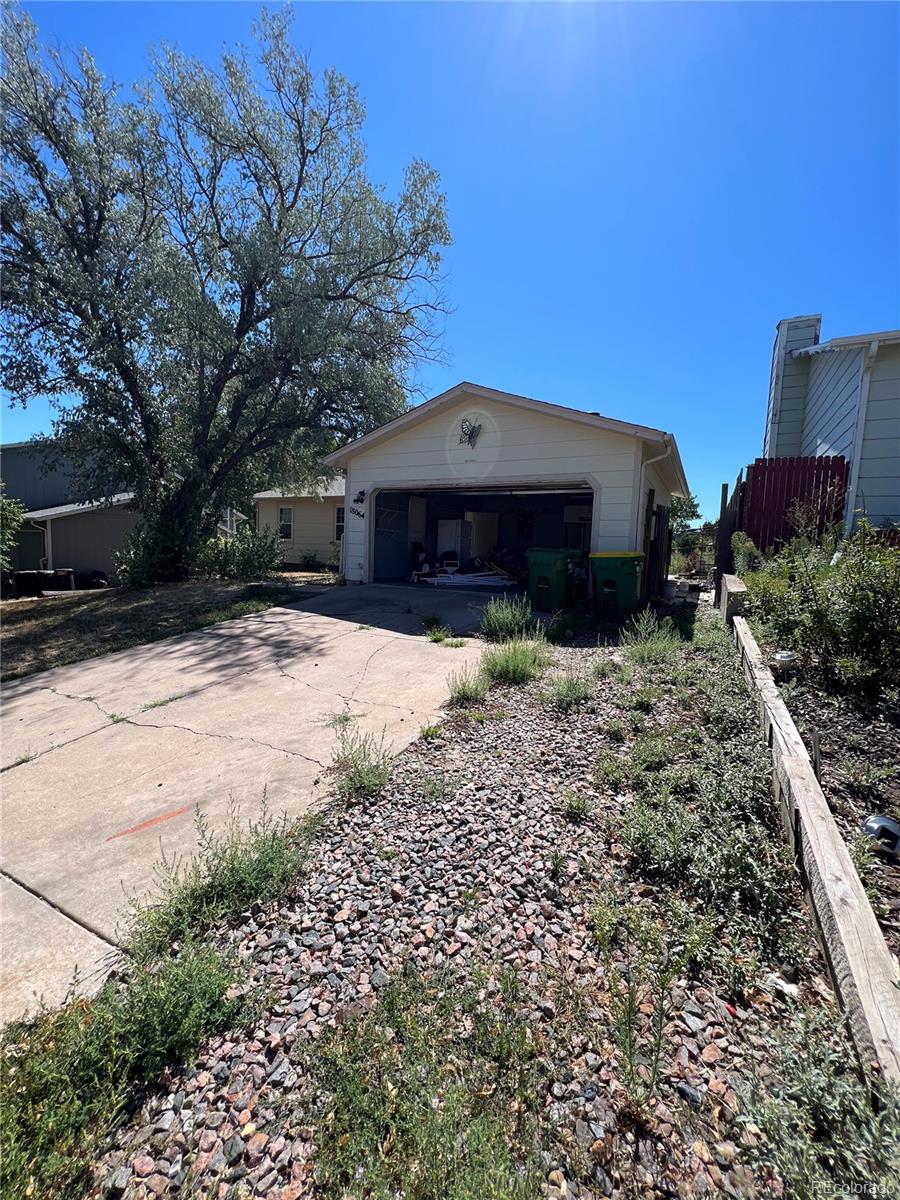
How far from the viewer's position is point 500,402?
10.1m

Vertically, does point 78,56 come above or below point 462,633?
above

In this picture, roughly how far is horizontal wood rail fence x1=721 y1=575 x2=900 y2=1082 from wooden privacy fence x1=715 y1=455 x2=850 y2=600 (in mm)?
6595

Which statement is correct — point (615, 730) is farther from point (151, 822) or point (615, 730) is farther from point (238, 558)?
point (238, 558)

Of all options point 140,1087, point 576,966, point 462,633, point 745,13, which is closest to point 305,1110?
point 140,1087

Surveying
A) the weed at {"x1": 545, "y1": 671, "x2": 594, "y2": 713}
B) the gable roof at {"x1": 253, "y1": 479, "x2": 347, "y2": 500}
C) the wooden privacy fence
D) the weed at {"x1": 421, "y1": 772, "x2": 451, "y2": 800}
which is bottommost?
the weed at {"x1": 421, "y1": 772, "x2": 451, "y2": 800}

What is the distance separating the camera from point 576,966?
1.91 meters

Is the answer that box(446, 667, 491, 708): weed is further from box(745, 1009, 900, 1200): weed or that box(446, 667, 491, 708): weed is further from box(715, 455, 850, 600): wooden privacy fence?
box(715, 455, 850, 600): wooden privacy fence

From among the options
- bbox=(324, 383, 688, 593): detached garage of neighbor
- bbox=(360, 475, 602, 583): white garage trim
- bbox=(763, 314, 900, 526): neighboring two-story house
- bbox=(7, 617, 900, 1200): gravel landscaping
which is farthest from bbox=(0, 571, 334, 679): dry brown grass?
bbox=(763, 314, 900, 526): neighboring two-story house

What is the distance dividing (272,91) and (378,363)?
6.36 metres

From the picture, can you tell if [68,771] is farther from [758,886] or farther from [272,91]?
[272,91]

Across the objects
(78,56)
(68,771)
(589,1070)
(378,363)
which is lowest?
(68,771)

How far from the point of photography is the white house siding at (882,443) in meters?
7.35

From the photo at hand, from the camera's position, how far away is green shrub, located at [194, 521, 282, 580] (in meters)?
14.0

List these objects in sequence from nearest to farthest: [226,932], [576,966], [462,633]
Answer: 1. [576,966]
2. [226,932]
3. [462,633]
